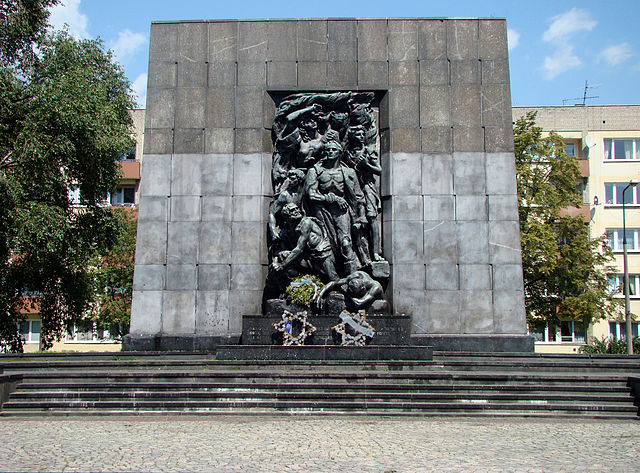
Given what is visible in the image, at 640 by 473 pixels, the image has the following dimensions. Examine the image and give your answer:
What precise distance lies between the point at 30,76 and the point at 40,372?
13.2 metres

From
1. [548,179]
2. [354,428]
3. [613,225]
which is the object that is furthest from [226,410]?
[613,225]

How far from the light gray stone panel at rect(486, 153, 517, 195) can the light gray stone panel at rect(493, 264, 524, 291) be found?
2209mm

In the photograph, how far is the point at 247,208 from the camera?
20047mm

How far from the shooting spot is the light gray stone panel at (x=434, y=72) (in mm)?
20391

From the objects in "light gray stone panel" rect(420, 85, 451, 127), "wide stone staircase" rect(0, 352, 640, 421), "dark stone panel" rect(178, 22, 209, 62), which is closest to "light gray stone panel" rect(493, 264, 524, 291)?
"wide stone staircase" rect(0, 352, 640, 421)

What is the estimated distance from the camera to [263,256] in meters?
19.8

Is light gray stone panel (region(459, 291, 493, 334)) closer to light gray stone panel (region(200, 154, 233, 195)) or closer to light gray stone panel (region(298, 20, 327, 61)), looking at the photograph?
light gray stone panel (region(200, 154, 233, 195))

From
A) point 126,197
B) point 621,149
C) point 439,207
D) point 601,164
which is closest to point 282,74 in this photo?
point 439,207

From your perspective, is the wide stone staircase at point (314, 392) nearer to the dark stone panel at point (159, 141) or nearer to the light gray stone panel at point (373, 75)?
the dark stone panel at point (159, 141)

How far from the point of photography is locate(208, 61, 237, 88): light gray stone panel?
20.6 metres

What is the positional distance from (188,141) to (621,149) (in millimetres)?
34573

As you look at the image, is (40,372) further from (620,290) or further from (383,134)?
(620,290)

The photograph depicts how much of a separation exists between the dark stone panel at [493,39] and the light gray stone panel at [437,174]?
11.3 feet

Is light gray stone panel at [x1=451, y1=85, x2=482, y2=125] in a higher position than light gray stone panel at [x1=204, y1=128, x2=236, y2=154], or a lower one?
higher
